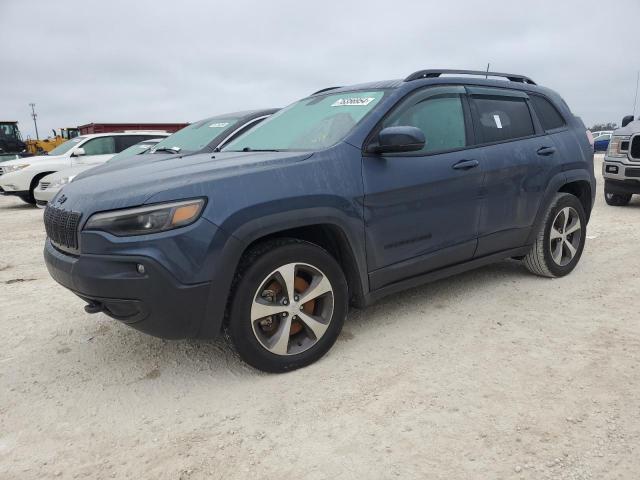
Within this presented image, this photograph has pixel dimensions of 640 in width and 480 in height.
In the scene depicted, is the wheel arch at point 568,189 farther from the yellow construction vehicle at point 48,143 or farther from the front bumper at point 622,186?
the yellow construction vehicle at point 48,143

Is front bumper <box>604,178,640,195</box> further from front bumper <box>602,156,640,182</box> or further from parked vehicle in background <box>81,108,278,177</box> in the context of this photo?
parked vehicle in background <box>81,108,278,177</box>

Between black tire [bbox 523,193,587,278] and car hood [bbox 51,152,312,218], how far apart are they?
239 centimetres

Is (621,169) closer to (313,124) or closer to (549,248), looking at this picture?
(549,248)

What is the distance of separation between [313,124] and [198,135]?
3444 millimetres

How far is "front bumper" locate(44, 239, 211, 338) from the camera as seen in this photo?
2.41 meters

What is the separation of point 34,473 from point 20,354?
139 centimetres

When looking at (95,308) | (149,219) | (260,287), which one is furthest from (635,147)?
(95,308)

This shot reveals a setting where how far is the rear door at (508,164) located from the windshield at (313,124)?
969mm

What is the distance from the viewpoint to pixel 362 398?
102 inches

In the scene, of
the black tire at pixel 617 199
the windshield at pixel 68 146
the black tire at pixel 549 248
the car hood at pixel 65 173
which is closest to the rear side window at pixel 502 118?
the black tire at pixel 549 248

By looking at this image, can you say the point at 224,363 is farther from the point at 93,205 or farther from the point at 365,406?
the point at 93,205

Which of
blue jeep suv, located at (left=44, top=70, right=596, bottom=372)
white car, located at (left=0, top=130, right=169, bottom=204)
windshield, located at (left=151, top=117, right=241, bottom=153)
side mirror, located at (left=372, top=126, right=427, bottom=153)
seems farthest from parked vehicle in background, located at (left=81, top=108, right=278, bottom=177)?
white car, located at (left=0, top=130, right=169, bottom=204)

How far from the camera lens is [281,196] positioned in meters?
2.73

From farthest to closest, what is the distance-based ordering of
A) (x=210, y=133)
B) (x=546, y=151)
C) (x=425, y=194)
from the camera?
(x=210, y=133) < (x=546, y=151) < (x=425, y=194)
